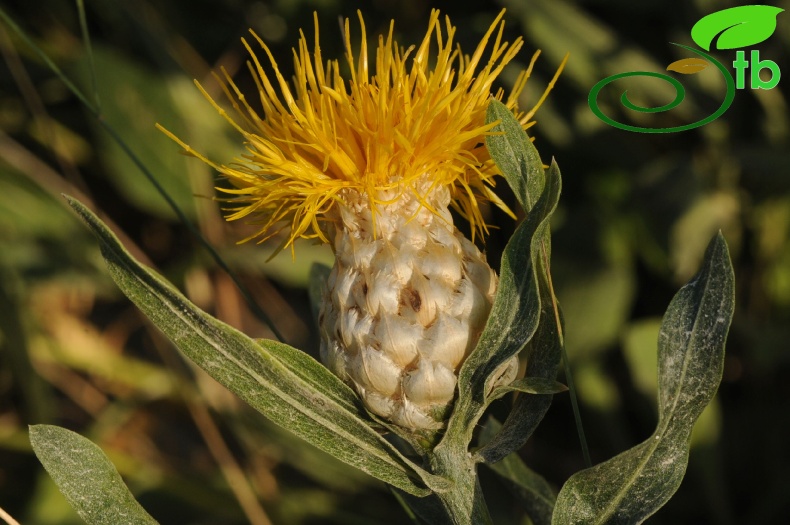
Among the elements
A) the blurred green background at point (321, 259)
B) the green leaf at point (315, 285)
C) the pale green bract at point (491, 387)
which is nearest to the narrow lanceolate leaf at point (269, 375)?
the pale green bract at point (491, 387)

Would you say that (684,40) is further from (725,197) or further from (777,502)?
(777,502)

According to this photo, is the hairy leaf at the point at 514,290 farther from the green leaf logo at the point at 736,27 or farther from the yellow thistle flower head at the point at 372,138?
the green leaf logo at the point at 736,27

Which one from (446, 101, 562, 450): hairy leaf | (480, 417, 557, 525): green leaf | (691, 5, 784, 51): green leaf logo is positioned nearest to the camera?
(446, 101, 562, 450): hairy leaf

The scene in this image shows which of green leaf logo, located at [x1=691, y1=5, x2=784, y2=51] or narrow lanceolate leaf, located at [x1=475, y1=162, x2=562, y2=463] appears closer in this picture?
narrow lanceolate leaf, located at [x1=475, y1=162, x2=562, y2=463]

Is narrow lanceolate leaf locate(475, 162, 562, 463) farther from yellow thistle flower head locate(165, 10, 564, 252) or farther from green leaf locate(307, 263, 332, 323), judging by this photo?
green leaf locate(307, 263, 332, 323)

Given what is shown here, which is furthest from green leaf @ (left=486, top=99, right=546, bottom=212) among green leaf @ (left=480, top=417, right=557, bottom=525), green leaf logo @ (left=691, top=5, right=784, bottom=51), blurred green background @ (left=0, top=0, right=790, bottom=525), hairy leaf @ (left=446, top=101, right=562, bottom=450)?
blurred green background @ (left=0, top=0, right=790, bottom=525)

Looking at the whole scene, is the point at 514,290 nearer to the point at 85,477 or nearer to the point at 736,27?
the point at 85,477

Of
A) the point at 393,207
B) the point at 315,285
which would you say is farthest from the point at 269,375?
the point at 315,285

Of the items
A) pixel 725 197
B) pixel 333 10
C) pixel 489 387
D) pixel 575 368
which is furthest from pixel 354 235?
pixel 333 10
